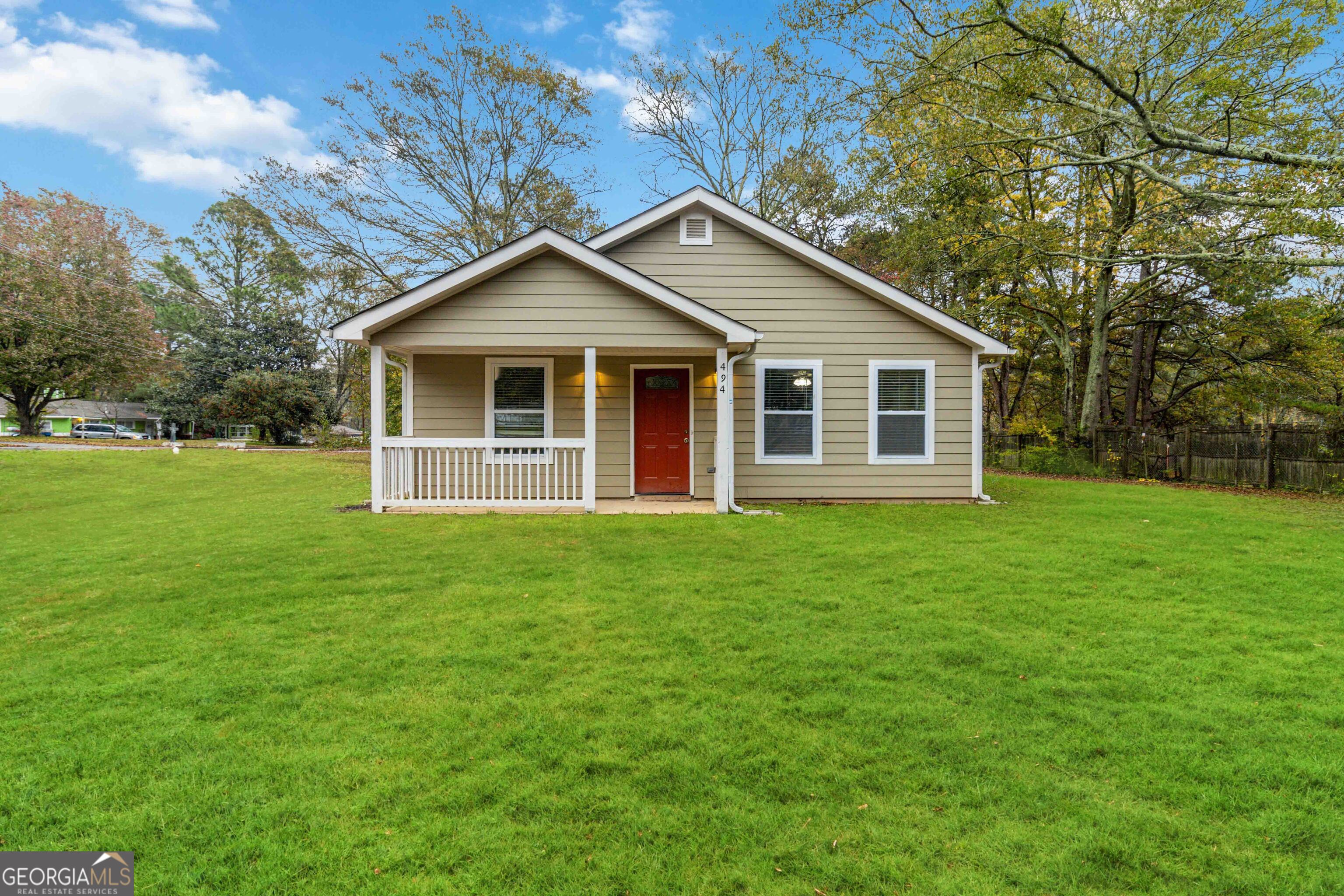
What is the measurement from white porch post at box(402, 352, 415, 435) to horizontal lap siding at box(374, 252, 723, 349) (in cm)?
167

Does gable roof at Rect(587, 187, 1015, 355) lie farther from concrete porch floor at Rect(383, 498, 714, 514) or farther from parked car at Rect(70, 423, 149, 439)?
parked car at Rect(70, 423, 149, 439)

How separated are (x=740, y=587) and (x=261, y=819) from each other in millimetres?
3634

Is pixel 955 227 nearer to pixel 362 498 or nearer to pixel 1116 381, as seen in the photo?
pixel 1116 381

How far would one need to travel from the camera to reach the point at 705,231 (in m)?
10.3

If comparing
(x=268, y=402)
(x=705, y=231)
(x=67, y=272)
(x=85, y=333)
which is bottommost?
(x=268, y=402)

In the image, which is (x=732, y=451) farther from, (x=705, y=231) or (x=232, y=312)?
(x=232, y=312)

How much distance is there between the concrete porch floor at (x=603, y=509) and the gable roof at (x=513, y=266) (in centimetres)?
256

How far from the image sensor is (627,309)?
8703 mm

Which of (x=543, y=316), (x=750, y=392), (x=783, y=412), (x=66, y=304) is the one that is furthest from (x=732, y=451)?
(x=66, y=304)

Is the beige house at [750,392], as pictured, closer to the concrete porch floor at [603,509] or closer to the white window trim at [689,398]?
the white window trim at [689,398]

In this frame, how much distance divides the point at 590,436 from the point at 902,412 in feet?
17.8

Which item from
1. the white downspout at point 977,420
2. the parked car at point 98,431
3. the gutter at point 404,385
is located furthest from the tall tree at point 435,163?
the parked car at point 98,431

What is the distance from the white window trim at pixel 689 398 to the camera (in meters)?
10.3

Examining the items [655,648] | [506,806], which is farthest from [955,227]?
[506,806]
